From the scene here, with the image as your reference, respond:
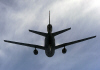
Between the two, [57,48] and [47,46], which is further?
[57,48]

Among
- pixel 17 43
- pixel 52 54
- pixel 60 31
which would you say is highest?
pixel 60 31

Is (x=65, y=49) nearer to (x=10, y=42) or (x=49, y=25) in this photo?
(x=49, y=25)

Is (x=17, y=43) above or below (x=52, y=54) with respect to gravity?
above

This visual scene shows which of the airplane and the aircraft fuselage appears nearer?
the aircraft fuselage

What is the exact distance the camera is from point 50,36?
49.0 meters

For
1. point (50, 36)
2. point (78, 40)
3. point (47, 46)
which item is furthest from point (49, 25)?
point (78, 40)

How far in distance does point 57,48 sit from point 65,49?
263cm

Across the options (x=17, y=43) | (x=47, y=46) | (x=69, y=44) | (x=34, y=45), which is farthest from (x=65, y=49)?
(x=17, y=43)

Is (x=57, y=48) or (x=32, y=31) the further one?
(x=57, y=48)

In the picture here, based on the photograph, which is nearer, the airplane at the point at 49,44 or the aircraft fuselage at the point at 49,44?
the aircraft fuselage at the point at 49,44

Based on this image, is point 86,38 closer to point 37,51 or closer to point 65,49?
point 65,49

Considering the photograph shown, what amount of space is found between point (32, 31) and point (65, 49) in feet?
39.9

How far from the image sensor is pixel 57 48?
50.8m

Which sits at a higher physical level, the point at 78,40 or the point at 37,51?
the point at 78,40
